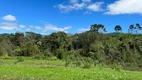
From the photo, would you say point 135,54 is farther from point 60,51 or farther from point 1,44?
point 1,44

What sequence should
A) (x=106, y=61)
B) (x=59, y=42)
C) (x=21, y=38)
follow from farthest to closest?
(x=21, y=38), (x=59, y=42), (x=106, y=61)

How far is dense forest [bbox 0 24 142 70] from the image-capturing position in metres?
34.9

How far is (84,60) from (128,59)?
8049 mm

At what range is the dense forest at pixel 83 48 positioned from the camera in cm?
3491

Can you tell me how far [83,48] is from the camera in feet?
185

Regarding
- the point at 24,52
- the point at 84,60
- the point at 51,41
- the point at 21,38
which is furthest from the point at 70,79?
the point at 21,38

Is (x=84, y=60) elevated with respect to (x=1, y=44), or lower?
lower

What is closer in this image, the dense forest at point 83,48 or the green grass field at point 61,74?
the green grass field at point 61,74

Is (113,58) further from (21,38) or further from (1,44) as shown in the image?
(21,38)

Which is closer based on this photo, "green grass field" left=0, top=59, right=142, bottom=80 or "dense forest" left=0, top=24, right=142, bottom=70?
"green grass field" left=0, top=59, right=142, bottom=80

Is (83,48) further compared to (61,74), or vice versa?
(83,48)

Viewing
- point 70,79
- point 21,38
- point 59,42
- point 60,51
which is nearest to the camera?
point 70,79

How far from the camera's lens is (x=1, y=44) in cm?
5875

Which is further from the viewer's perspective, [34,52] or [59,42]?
[59,42]
